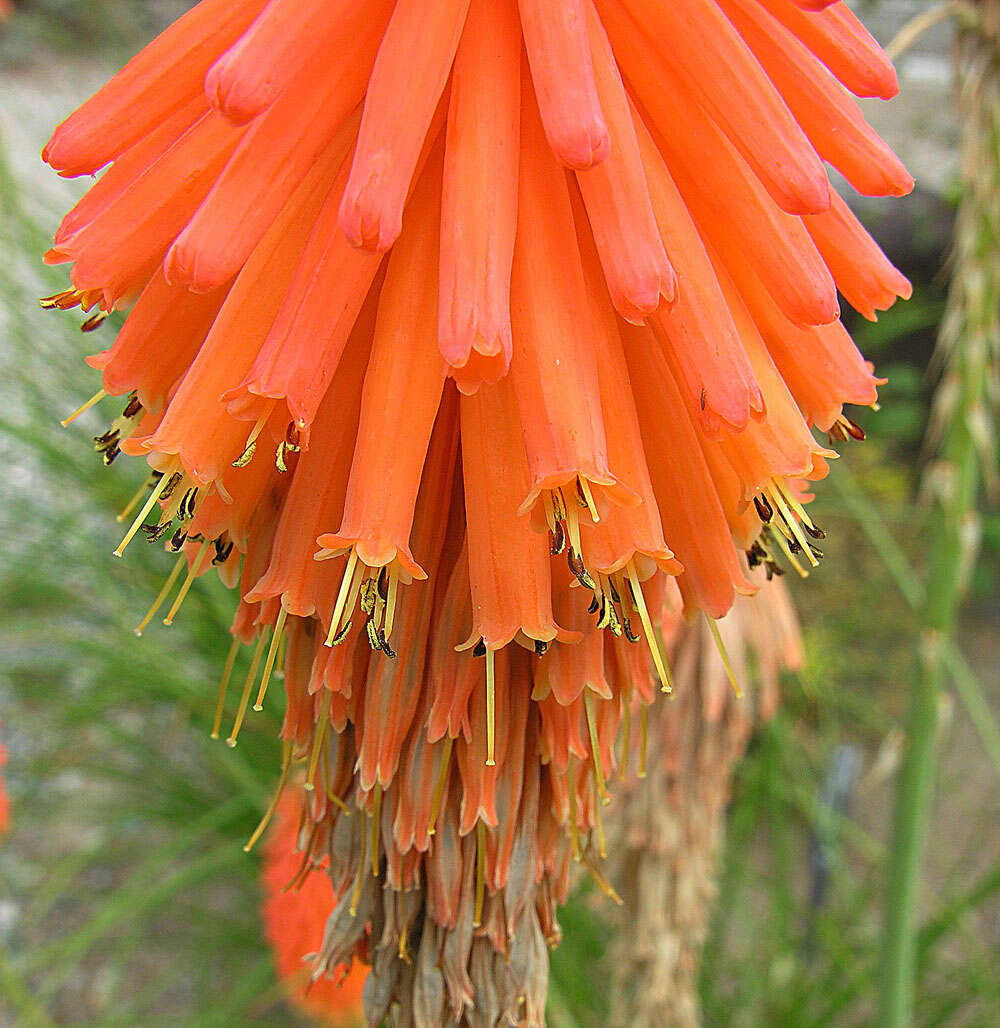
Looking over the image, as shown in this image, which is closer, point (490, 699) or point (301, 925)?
point (490, 699)

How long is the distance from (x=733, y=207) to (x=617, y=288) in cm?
12

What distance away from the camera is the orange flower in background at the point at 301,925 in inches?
50.7

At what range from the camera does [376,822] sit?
69 cm

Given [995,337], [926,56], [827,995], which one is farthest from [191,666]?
[926,56]

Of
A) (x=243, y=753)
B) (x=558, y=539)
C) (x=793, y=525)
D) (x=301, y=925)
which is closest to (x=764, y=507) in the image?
(x=793, y=525)

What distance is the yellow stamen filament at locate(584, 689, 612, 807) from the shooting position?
2.19ft

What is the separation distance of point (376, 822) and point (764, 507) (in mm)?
328

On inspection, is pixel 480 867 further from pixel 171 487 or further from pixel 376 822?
pixel 171 487

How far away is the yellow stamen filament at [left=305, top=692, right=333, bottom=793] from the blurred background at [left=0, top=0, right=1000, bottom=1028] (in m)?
0.52

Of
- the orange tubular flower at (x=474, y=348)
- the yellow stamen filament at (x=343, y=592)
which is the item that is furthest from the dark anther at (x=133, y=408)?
the yellow stamen filament at (x=343, y=592)

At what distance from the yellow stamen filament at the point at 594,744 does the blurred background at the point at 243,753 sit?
48cm

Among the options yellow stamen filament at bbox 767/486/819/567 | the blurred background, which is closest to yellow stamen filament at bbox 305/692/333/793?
yellow stamen filament at bbox 767/486/819/567

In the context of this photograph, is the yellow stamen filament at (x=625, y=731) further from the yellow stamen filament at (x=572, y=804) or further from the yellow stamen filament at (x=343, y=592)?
the yellow stamen filament at (x=343, y=592)

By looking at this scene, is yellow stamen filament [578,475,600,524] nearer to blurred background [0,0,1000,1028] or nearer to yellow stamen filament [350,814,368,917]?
yellow stamen filament [350,814,368,917]
